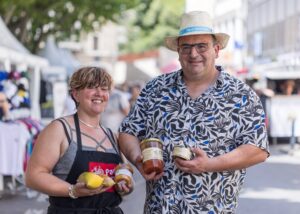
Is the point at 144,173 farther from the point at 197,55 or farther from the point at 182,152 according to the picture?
the point at 197,55

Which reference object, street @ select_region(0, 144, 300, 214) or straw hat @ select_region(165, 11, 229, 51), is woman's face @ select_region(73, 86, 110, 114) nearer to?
straw hat @ select_region(165, 11, 229, 51)

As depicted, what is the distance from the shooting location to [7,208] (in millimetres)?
9250

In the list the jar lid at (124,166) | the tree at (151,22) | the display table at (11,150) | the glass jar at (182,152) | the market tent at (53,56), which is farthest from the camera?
the tree at (151,22)

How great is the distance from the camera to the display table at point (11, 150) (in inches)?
396

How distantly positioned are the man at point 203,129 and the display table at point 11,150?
6508 millimetres

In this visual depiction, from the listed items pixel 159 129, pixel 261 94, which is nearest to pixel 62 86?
pixel 261 94

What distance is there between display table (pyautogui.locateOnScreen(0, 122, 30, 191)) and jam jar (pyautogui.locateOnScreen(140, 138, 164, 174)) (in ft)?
22.2

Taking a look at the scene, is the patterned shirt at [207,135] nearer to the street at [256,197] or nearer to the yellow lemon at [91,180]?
the yellow lemon at [91,180]

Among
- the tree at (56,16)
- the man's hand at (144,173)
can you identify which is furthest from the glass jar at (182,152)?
the tree at (56,16)

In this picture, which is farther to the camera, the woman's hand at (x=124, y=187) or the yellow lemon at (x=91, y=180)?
the woman's hand at (x=124, y=187)

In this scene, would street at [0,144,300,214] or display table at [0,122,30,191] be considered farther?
display table at [0,122,30,191]

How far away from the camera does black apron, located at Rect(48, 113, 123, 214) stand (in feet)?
11.9

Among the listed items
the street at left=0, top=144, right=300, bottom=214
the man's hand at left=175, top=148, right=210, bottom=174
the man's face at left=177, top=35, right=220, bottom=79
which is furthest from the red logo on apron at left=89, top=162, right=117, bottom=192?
the street at left=0, top=144, right=300, bottom=214

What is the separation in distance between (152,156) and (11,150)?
22.6 ft
